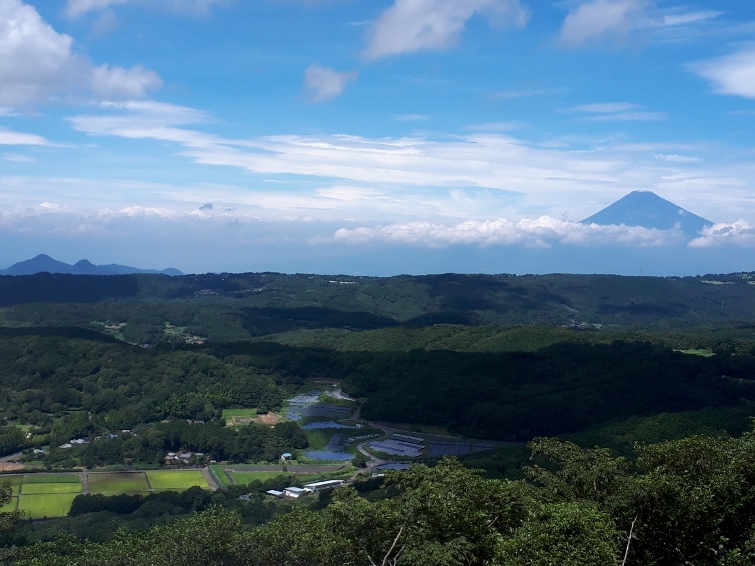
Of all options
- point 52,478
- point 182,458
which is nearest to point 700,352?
point 182,458

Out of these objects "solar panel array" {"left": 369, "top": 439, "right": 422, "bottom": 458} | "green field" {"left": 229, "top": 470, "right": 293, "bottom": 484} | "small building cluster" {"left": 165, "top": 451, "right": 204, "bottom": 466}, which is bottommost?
"small building cluster" {"left": 165, "top": 451, "right": 204, "bottom": 466}

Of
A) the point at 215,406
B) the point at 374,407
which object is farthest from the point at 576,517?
the point at 215,406

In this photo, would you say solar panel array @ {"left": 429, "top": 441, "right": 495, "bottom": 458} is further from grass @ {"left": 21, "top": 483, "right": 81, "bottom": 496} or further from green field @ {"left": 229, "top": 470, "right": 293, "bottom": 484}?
grass @ {"left": 21, "top": 483, "right": 81, "bottom": 496}

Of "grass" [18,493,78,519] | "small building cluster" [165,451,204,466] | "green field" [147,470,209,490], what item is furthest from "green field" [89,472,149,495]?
"small building cluster" [165,451,204,466]

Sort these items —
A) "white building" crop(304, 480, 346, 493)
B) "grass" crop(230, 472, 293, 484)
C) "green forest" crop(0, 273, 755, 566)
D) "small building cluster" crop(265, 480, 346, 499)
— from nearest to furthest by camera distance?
"green forest" crop(0, 273, 755, 566) < "small building cluster" crop(265, 480, 346, 499) < "white building" crop(304, 480, 346, 493) < "grass" crop(230, 472, 293, 484)

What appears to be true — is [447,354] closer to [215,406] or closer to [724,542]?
[215,406]

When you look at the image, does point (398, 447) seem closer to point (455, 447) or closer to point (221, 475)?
point (455, 447)
